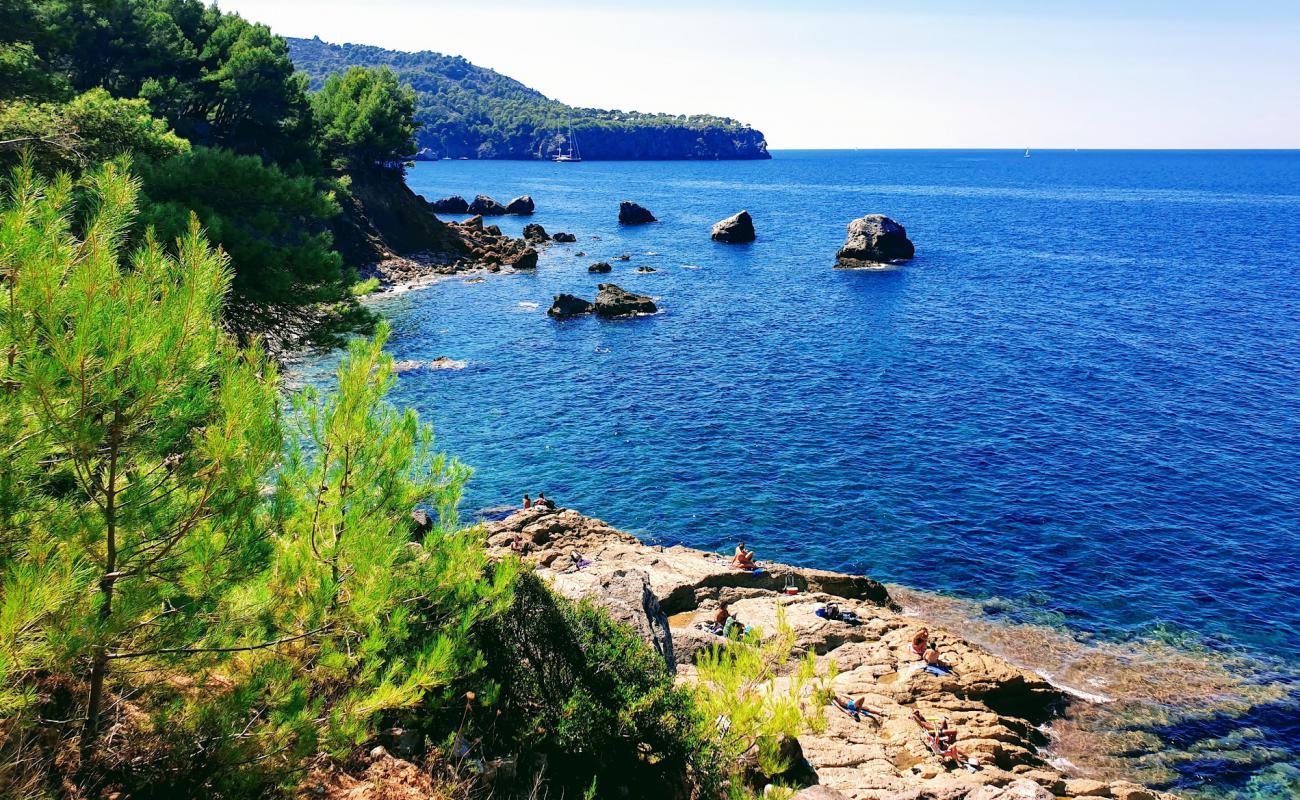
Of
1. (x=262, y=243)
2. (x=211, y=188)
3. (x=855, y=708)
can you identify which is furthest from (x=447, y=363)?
(x=855, y=708)

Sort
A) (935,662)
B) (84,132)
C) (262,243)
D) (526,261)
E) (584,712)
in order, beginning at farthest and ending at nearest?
(526,261) → (935,662) → (84,132) → (262,243) → (584,712)

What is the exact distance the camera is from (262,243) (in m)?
18.8

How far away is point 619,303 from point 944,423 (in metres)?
32.0

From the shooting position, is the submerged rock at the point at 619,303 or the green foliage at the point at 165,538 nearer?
the green foliage at the point at 165,538

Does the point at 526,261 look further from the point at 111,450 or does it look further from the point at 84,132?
the point at 111,450

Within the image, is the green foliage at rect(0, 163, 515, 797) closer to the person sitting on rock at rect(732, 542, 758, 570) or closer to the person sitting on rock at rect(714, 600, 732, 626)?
the person sitting on rock at rect(714, 600, 732, 626)

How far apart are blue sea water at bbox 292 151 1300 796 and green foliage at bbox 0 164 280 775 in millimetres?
24263

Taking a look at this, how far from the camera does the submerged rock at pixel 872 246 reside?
9081 centimetres

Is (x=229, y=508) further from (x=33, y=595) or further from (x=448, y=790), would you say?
(x=448, y=790)

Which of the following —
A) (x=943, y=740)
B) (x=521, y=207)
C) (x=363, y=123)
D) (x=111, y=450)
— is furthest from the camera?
(x=521, y=207)

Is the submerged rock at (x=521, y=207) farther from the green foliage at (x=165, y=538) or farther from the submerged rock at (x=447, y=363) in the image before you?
the green foliage at (x=165, y=538)

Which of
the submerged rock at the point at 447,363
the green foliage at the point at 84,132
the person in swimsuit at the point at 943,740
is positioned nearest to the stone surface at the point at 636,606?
the person in swimsuit at the point at 943,740

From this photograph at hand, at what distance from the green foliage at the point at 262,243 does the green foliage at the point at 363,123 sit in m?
69.1

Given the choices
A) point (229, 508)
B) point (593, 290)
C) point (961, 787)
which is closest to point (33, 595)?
point (229, 508)
